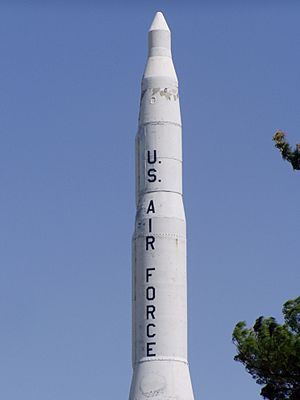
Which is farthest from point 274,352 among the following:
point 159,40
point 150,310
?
point 159,40

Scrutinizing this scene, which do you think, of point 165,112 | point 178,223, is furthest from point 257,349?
point 165,112

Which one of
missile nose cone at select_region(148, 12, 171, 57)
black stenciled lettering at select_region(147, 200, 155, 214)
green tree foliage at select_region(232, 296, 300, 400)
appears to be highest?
missile nose cone at select_region(148, 12, 171, 57)

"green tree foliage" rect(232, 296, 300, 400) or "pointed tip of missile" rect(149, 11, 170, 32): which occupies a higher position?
"pointed tip of missile" rect(149, 11, 170, 32)

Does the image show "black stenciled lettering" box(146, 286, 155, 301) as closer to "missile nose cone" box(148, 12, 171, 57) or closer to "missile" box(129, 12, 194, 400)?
"missile" box(129, 12, 194, 400)

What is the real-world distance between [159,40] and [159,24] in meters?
0.88

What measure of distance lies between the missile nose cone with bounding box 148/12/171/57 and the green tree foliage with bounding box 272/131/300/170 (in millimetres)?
6910

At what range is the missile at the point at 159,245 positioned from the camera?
64188mm

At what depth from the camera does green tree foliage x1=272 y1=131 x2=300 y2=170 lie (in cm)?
6394

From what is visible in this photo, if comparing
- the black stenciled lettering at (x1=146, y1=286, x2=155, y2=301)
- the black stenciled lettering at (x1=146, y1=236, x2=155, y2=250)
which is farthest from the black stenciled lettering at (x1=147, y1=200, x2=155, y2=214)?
the black stenciled lettering at (x1=146, y1=286, x2=155, y2=301)

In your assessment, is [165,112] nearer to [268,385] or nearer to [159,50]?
[159,50]

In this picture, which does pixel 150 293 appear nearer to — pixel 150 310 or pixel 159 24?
pixel 150 310

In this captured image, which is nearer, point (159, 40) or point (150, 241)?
point (150, 241)

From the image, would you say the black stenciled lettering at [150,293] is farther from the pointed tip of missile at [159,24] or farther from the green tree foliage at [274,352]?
the pointed tip of missile at [159,24]

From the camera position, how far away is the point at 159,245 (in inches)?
2576
